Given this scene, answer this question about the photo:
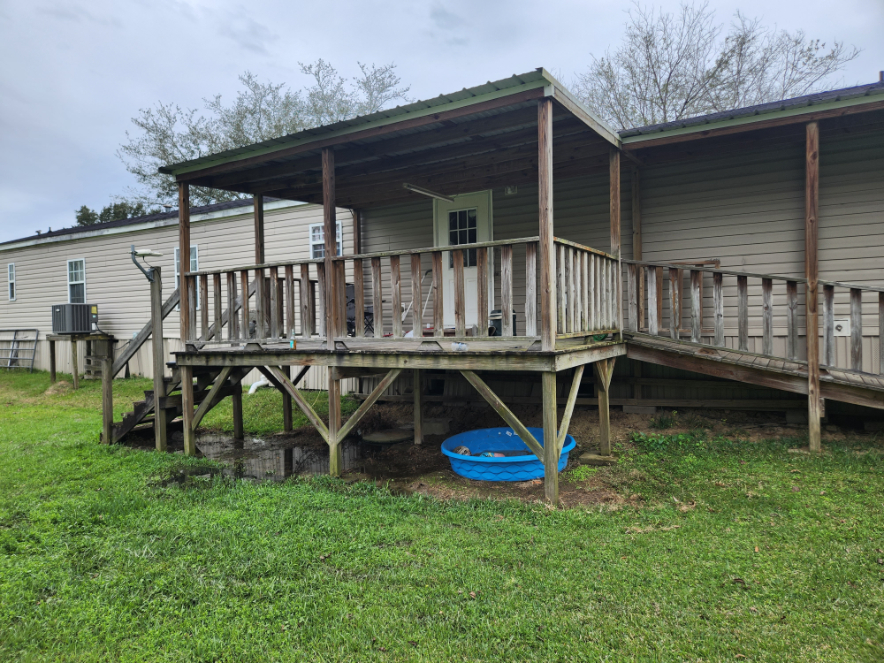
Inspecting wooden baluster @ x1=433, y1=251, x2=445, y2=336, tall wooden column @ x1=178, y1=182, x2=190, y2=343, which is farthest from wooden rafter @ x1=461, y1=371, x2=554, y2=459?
tall wooden column @ x1=178, y1=182, x2=190, y2=343

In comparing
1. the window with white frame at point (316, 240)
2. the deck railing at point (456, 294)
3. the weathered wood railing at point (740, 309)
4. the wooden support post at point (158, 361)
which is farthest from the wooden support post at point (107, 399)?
the weathered wood railing at point (740, 309)

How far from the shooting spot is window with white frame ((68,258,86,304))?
15.2m

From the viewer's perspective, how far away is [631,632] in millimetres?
2842

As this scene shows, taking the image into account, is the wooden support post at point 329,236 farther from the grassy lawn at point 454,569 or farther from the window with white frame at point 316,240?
the window with white frame at point 316,240

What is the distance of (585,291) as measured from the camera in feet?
18.5

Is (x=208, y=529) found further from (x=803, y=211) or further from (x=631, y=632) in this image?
(x=803, y=211)

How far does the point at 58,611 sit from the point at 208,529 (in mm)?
1184

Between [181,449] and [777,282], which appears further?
[181,449]

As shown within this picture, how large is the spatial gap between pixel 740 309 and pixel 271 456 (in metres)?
5.78

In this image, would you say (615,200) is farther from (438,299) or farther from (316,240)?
(316,240)

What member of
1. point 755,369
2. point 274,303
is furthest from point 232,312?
point 755,369

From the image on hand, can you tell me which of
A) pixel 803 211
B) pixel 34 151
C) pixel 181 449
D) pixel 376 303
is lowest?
pixel 181 449

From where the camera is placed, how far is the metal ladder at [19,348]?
1655cm

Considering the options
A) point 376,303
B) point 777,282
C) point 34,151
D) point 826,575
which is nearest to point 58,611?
point 376,303
